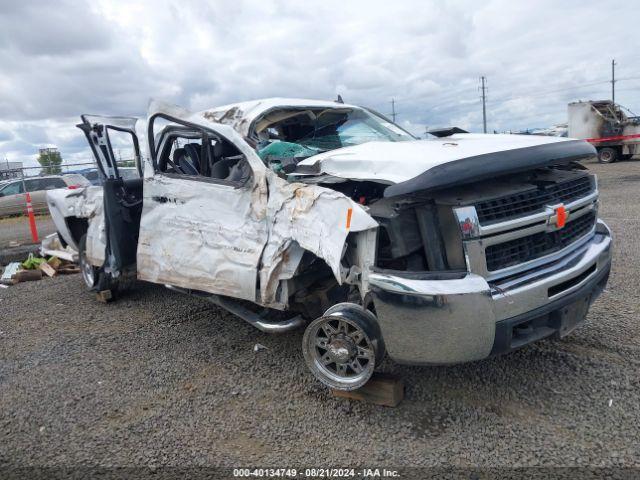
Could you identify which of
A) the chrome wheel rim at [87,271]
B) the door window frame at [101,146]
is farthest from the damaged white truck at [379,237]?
the chrome wheel rim at [87,271]

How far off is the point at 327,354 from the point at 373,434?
1.76 feet

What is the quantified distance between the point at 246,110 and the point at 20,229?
12789 millimetres

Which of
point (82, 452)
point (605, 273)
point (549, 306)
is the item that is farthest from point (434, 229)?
point (82, 452)

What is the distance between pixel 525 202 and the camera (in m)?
2.97

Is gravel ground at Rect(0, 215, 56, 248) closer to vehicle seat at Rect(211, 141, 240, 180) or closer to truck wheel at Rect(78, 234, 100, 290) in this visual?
truck wheel at Rect(78, 234, 100, 290)

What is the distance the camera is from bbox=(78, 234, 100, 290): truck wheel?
6082 millimetres

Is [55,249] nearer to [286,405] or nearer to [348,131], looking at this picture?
[348,131]

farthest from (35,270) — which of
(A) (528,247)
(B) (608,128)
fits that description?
(B) (608,128)

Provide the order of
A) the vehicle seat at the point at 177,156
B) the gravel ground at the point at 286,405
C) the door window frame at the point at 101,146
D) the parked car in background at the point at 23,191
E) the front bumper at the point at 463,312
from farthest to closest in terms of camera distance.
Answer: the parked car in background at the point at 23,191, the door window frame at the point at 101,146, the vehicle seat at the point at 177,156, the gravel ground at the point at 286,405, the front bumper at the point at 463,312

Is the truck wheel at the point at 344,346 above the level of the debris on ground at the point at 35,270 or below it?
above

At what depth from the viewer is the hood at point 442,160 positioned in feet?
8.96

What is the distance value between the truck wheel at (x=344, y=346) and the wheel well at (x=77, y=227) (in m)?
4.61

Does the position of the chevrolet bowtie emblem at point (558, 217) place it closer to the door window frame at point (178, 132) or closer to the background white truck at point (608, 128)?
the door window frame at point (178, 132)

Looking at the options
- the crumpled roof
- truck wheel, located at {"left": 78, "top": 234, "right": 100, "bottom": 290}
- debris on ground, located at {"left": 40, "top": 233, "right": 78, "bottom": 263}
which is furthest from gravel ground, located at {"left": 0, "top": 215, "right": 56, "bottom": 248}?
the crumpled roof
